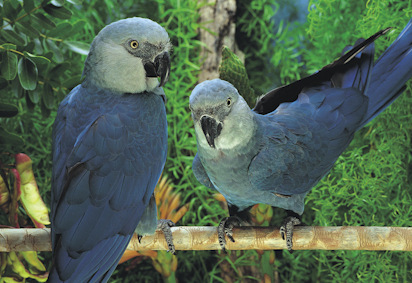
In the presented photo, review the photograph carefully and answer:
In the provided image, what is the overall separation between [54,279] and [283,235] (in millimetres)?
535

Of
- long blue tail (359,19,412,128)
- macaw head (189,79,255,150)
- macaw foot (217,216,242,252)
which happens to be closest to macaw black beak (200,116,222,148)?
macaw head (189,79,255,150)

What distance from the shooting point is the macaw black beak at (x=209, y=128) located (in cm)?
94

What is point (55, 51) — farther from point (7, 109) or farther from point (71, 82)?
point (7, 109)

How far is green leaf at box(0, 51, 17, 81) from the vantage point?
3.98 feet

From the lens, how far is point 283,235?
1.13m

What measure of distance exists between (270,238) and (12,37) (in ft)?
2.88

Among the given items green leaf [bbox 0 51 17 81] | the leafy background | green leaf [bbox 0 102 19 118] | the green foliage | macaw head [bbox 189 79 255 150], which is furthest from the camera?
the leafy background

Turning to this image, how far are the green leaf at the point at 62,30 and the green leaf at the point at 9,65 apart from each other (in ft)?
0.70

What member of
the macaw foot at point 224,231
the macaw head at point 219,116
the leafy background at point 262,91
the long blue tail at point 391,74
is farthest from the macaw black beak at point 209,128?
the leafy background at point 262,91

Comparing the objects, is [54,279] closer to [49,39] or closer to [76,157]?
[76,157]

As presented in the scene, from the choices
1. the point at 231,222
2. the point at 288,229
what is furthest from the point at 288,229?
the point at 231,222

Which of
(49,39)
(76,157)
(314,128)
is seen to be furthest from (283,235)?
(49,39)

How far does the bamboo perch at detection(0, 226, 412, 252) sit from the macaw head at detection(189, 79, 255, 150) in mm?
261

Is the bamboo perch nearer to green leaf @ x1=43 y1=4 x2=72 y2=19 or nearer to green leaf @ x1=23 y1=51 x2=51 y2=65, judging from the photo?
green leaf @ x1=23 y1=51 x2=51 y2=65
